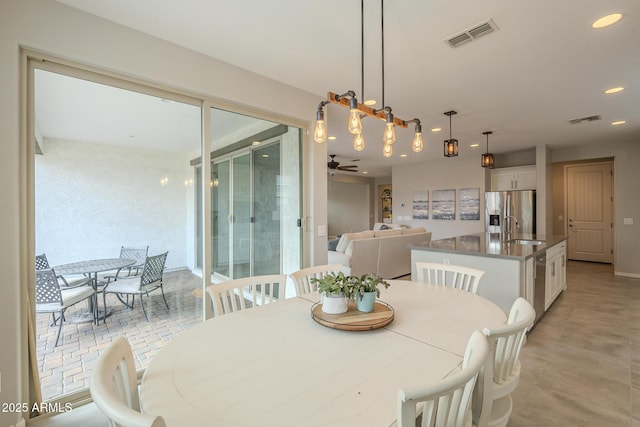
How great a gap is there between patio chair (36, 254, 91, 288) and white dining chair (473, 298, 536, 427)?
2.62m

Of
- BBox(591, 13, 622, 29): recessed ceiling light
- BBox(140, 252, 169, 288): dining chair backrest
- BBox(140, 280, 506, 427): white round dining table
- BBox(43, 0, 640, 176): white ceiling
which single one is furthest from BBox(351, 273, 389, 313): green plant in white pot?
BBox(591, 13, 622, 29): recessed ceiling light

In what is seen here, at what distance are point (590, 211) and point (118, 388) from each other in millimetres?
9299

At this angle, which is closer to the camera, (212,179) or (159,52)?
(159,52)

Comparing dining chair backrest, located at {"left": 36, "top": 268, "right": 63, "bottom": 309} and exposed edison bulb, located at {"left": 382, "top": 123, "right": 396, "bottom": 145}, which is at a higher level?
exposed edison bulb, located at {"left": 382, "top": 123, "right": 396, "bottom": 145}

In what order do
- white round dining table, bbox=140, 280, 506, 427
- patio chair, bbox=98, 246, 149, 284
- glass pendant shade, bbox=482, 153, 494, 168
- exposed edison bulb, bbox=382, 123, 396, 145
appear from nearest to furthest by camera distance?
white round dining table, bbox=140, 280, 506, 427, exposed edison bulb, bbox=382, 123, 396, 145, patio chair, bbox=98, 246, 149, 284, glass pendant shade, bbox=482, 153, 494, 168

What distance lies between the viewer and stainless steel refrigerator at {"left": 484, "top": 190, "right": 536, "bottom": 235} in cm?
604

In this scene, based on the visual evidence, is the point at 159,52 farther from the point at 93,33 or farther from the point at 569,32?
the point at 569,32

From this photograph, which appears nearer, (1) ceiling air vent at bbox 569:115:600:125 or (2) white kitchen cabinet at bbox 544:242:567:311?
(2) white kitchen cabinet at bbox 544:242:567:311

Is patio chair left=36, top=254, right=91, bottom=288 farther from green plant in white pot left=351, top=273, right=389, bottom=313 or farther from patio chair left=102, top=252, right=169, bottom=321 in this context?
green plant in white pot left=351, top=273, right=389, bottom=313

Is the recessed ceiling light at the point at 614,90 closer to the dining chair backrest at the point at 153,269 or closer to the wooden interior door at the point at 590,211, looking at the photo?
the wooden interior door at the point at 590,211

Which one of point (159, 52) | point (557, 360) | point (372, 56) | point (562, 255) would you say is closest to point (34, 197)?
point (159, 52)

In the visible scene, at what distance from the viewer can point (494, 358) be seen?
45.0 inches

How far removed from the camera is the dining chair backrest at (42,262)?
1879 millimetres

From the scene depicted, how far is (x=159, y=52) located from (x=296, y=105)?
4.38ft
